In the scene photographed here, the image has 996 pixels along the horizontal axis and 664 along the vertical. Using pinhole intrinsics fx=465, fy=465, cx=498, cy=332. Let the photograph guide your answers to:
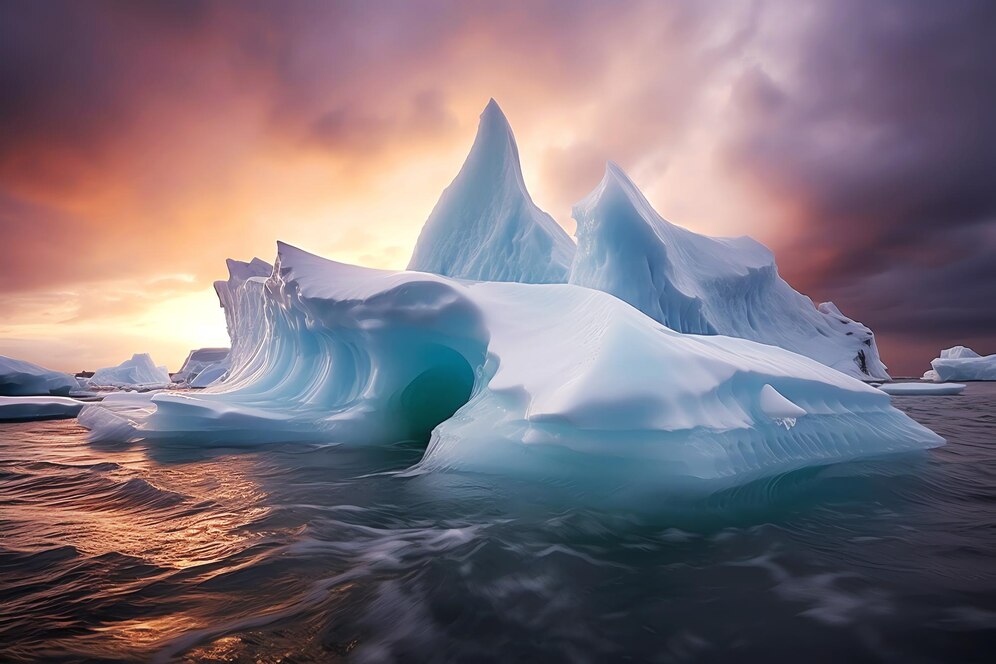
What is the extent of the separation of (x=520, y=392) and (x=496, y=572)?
157 centimetres

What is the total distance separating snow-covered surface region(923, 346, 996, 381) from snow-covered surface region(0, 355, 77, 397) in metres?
41.4

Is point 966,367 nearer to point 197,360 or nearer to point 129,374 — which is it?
point 197,360

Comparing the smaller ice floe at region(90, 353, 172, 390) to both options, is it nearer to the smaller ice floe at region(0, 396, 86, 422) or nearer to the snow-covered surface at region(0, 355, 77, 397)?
the snow-covered surface at region(0, 355, 77, 397)

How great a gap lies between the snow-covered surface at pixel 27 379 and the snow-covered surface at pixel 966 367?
41407mm

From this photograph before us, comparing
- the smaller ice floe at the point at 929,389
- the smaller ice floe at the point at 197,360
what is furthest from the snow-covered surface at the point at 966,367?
the smaller ice floe at the point at 197,360

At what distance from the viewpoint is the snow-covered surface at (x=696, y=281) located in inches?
285

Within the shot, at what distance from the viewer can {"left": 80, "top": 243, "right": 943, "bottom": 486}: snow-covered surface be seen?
3.05 meters

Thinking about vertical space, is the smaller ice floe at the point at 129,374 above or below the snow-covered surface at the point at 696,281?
below

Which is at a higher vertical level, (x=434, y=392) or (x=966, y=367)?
(x=966, y=367)

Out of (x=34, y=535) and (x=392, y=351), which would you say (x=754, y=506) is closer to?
(x=392, y=351)

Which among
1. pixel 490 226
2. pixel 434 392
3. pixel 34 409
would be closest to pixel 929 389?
pixel 490 226

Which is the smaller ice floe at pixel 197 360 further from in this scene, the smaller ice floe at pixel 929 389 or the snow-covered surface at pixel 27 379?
the smaller ice floe at pixel 929 389

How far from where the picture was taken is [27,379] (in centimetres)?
1590

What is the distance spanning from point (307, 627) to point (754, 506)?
274cm
